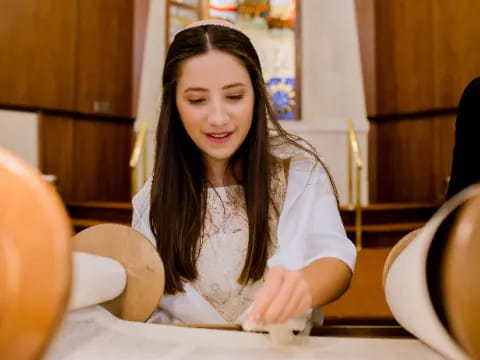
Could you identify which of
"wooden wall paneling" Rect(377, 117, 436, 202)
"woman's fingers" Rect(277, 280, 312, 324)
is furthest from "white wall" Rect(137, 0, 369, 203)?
"woman's fingers" Rect(277, 280, 312, 324)

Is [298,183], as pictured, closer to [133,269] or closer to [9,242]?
[133,269]

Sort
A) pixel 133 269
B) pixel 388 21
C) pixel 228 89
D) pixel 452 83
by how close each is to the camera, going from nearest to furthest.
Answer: pixel 133 269 → pixel 228 89 → pixel 452 83 → pixel 388 21

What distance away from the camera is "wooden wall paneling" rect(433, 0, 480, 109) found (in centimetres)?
482

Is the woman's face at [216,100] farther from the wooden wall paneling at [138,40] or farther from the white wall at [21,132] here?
the wooden wall paneling at [138,40]

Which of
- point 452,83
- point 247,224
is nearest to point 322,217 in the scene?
point 247,224

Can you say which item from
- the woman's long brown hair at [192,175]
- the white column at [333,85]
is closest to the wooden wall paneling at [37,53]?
the white column at [333,85]

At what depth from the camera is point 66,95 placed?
504 cm

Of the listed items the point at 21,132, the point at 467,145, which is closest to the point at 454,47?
the point at 21,132

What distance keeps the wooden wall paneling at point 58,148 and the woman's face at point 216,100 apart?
4058 mm

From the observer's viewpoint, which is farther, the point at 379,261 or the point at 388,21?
the point at 388,21

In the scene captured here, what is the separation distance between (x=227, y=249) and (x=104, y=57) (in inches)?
184

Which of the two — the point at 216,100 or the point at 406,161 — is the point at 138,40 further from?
the point at 216,100

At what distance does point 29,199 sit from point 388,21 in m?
5.74

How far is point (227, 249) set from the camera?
4.01 feet
